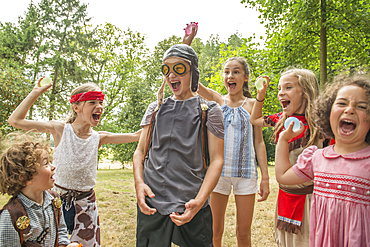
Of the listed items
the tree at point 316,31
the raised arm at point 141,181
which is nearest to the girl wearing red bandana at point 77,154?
the raised arm at point 141,181

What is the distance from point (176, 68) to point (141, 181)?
902mm

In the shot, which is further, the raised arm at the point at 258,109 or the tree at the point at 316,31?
the tree at the point at 316,31

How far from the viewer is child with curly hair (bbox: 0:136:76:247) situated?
1800 millimetres

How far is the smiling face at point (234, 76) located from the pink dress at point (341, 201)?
4.90ft

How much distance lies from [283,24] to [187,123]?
804 cm

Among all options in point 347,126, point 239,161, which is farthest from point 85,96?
point 347,126

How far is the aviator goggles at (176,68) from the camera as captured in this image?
6.21 feet

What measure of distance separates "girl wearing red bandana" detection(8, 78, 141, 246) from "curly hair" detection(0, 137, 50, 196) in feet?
2.00

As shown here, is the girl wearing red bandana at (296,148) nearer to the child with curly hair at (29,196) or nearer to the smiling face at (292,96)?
the smiling face at (292,96)

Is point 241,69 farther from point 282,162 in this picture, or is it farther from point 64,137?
point 64,137

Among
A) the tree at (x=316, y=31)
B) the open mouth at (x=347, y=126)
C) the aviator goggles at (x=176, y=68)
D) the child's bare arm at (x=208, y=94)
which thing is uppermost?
the tree at (x=316, y=31)

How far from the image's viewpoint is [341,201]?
1606mm

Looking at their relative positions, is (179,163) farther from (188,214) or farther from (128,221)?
(128,221)

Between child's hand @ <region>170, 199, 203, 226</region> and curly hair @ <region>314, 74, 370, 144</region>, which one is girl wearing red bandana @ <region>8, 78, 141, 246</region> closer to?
child's hand @ <region>170, 199, 203, 226</region>
